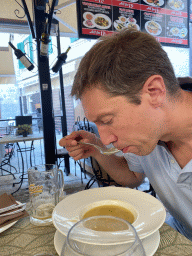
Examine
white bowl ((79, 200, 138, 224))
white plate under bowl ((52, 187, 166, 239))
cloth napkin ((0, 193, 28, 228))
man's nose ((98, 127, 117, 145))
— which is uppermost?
man's nose ((98, 127, 117, 145))

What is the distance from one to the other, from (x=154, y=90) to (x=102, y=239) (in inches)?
23.0

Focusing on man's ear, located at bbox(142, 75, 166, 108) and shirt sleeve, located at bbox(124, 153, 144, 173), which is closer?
man's ear, located at bbox(142, 75, 166, 108)

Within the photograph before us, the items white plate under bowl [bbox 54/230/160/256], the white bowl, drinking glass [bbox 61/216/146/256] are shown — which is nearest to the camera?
drinking glass [bbox 61/216/146/256]

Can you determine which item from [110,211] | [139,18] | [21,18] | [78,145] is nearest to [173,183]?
[110,211]

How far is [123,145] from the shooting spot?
0.85 metres

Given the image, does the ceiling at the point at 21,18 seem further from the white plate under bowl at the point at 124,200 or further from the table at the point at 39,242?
the table at the point at 39,242

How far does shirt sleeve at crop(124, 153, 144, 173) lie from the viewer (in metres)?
1.23

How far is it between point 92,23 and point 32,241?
255 cm

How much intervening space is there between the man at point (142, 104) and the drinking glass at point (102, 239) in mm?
459

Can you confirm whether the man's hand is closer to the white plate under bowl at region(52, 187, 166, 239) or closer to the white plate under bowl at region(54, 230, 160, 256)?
the white plate under bowl at region(52, 187, 166, 239)

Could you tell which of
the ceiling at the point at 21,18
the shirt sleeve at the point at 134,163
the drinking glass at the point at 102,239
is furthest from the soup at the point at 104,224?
the ceiling at the point at 21,18

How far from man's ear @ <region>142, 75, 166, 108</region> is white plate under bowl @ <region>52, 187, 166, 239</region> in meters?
0.37

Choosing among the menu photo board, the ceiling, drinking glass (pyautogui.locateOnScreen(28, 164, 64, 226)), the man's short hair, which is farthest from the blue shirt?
the ceiling

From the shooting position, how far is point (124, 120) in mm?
777
